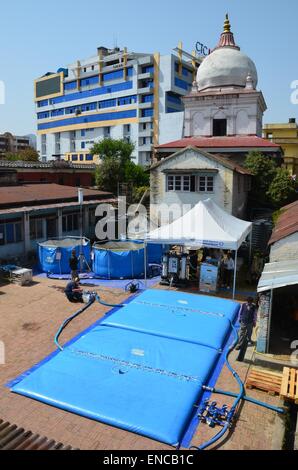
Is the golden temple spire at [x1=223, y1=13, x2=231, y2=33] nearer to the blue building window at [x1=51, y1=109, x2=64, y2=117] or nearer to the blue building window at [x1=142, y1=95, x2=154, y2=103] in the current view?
the blue building window at [x1=142, y1=95, x2=154, y2=103]

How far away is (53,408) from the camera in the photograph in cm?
839

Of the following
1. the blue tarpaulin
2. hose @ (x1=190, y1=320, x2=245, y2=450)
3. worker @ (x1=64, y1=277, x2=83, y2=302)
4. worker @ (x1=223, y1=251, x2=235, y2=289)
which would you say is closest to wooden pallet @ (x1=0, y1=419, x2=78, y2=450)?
the blue tarpaulin

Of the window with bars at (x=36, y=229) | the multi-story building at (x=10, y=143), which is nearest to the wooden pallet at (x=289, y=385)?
the window with bars at (x=36, y=229)

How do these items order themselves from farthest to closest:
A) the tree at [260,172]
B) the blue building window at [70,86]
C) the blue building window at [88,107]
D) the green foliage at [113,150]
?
the blue building window at [70,86], the blue building window at [88,107], the green foliage at [113,150], the tree at [260,172]

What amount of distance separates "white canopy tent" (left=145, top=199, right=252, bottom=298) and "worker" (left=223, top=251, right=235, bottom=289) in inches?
46.5

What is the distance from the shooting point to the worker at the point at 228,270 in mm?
17969

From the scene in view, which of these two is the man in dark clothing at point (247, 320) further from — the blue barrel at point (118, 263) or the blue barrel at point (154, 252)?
the blue barrel at point (154, 252)

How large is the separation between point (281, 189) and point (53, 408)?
24.2 metres

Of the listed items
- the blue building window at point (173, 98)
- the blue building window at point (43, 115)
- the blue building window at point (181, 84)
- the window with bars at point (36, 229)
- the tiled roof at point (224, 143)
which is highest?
the blue building window at point (181, 84)

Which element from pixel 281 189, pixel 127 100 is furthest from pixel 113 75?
pixel 281 189

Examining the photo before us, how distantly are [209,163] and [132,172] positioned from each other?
21339 millimetres

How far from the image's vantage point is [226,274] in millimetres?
18422
